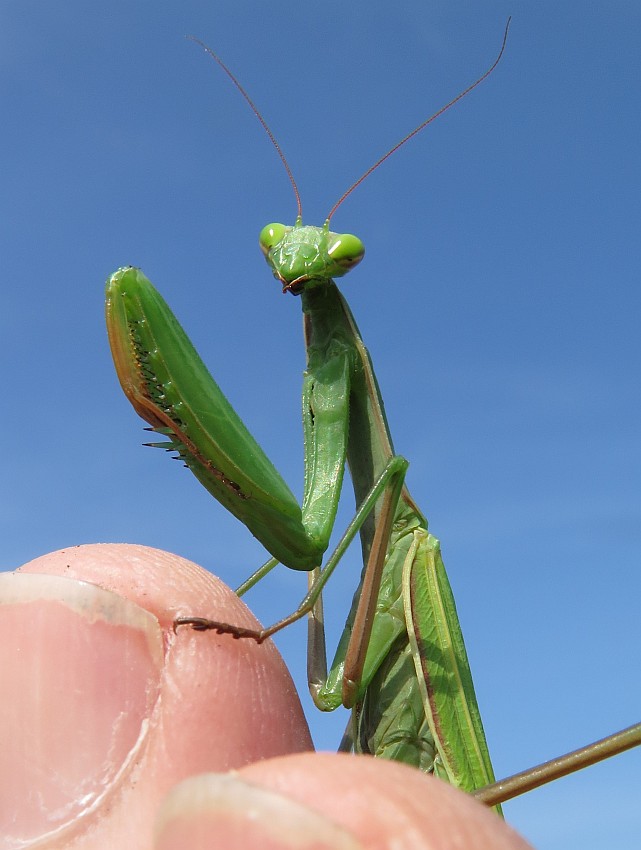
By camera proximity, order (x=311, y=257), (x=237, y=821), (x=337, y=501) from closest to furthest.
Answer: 1. (x=237, y=821)
2. (x=337, y=501)
3. (x=311, y=257)

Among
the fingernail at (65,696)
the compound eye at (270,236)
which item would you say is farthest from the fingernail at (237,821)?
the compound eye at (270,236)

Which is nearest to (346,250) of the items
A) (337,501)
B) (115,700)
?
(337,501)

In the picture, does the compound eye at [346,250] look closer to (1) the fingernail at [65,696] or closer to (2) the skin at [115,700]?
(2) the skin at [115,700]

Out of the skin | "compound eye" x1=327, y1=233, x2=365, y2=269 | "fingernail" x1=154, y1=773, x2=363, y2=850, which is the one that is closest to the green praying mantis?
"compound eye" x1=327, y1=233, x2=365, y2=269

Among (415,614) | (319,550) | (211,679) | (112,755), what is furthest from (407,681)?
(112,755)

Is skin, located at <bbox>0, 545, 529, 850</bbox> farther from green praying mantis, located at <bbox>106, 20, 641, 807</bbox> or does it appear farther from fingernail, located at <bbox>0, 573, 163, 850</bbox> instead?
green praying mantis, located at <bbox>106, 20, 641, 807</bbox>

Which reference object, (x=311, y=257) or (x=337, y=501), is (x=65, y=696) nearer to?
(x=337, y=501)
